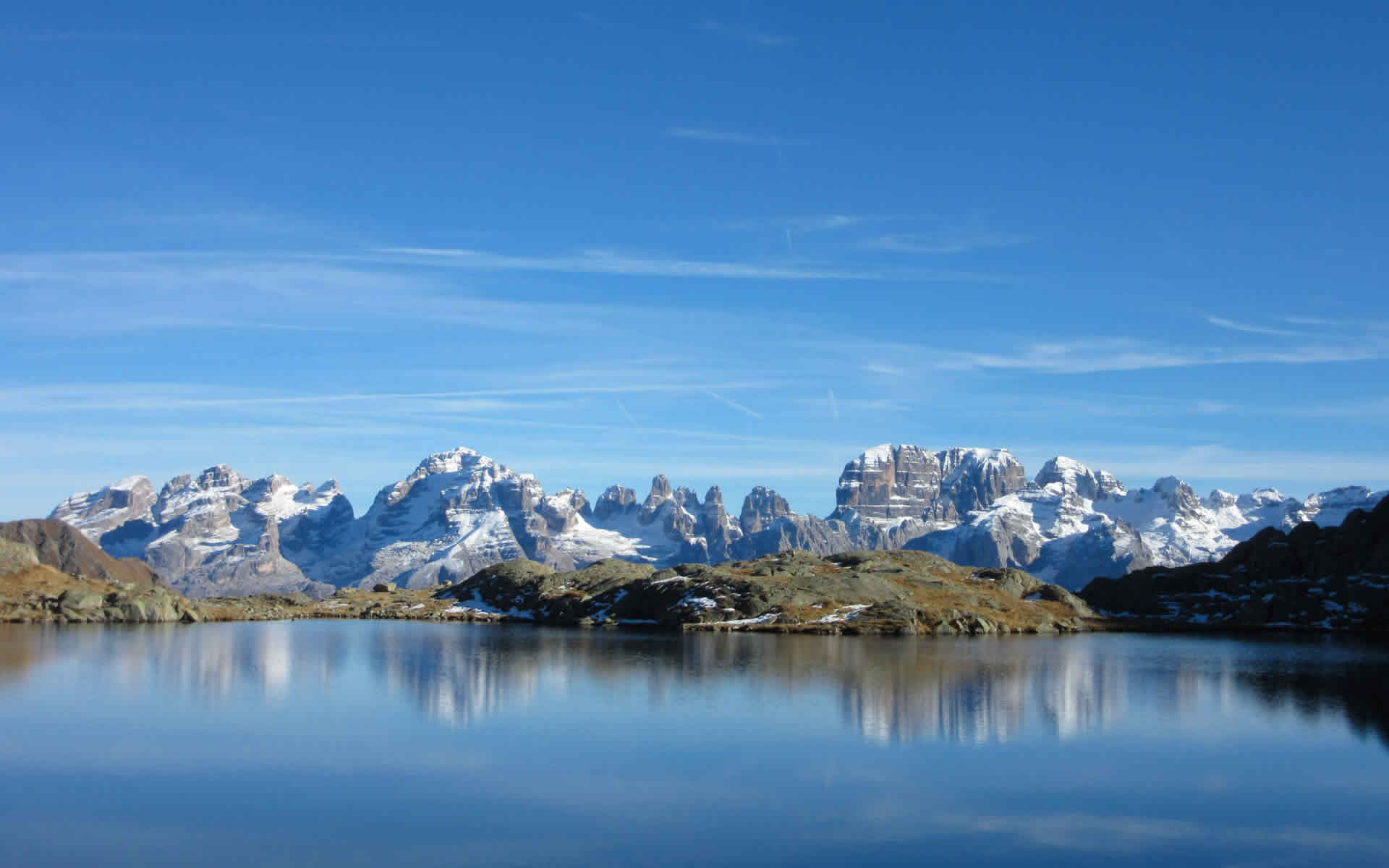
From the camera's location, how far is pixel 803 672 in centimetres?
10225

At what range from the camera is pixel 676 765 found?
5684cm

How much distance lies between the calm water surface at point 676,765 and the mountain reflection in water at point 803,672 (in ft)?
2.04

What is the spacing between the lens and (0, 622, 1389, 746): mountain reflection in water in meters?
78.4

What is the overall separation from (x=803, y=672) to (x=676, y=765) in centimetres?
4675

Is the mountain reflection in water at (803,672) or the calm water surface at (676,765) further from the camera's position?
the mountain reflection in water at (803,672)

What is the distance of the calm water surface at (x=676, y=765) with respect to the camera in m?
42.2

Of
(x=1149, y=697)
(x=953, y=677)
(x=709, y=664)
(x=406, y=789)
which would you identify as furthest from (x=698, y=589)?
(x=406, y=789)

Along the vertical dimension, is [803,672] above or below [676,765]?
below

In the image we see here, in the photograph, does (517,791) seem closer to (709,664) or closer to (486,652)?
(709,664)

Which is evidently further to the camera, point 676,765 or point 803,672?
point 803,672

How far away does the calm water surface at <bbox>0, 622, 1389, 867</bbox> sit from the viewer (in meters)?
42.2

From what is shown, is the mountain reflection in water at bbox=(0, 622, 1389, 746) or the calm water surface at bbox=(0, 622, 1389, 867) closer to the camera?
the calm water surface at bbox=(0, 622, 1389, 867)

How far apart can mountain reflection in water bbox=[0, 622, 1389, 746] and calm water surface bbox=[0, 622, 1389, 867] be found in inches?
24.5

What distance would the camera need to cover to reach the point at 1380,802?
51312 millimetres
